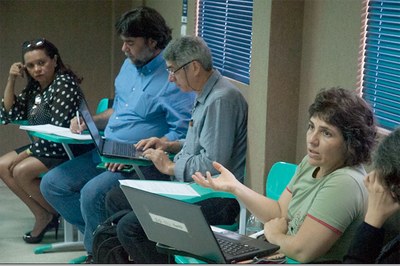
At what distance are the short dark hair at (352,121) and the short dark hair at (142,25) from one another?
185 centimetres

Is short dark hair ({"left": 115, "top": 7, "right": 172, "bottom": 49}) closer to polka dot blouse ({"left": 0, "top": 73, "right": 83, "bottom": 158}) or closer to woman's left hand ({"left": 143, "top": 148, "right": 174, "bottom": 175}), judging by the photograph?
polka dot blouse ({"left": 0, "top": 73, "right": 83, "bottom": 158})

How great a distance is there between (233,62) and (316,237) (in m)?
2.28

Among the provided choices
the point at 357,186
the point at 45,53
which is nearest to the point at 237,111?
the point at 357,186

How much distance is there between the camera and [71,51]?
6797mm

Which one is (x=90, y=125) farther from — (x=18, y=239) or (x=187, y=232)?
(x=187, y=232)

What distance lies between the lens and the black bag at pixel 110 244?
3684 mm

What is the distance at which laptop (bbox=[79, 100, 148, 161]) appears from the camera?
3.82m

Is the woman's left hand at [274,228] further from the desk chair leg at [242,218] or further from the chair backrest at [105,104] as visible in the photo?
the chair backrest at [105,104]

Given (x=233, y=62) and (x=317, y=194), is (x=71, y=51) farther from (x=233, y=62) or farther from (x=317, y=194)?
(x=317, y=194)

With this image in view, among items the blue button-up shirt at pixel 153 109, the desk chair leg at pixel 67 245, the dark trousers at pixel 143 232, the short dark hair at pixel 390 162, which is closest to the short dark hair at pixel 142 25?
the blue button-up shirt at pixel 153 109

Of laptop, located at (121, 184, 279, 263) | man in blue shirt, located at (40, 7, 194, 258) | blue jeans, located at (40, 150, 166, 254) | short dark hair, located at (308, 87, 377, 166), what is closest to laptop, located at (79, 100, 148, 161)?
man in blue shirt, located at (40, 7, 194, 258)

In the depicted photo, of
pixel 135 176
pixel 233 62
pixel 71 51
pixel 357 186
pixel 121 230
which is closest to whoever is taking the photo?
pixel 357 186

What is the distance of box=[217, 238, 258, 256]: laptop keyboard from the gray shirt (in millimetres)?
940

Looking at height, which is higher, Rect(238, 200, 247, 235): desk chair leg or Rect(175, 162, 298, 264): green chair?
Rect(175, 162, 298, 264): green chair
